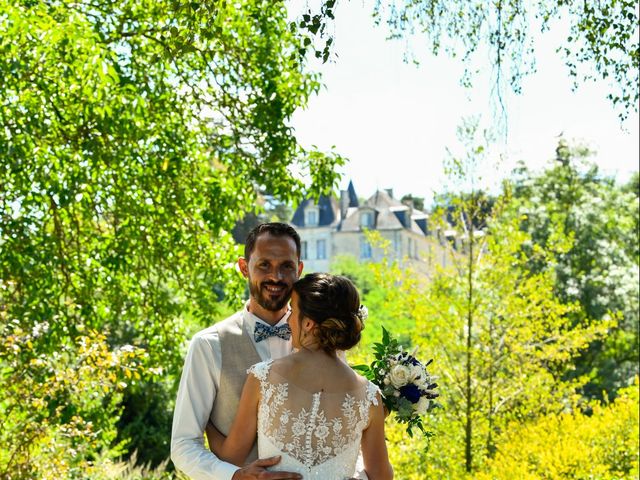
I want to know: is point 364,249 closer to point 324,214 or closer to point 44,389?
point 324,214

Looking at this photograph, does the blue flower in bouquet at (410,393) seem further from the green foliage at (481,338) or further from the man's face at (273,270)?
the green foliage at (481,338)

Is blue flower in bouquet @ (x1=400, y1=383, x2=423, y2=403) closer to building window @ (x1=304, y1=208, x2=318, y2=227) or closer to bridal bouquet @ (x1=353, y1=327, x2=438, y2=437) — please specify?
bridal bouquet @ (x1=353, y1=327, x2=438, y2=437)

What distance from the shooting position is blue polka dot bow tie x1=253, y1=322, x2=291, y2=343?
3309 mm

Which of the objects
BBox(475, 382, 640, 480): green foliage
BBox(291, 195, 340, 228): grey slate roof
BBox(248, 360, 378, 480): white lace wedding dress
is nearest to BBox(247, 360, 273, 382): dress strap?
BBox(248, 360, 378, 480): white lace wedding dress

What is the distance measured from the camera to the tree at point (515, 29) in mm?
4863

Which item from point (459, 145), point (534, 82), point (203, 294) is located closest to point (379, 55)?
point (534, 82)

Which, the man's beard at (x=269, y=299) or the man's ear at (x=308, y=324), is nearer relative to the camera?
the man's ear at (x=308, y=324)

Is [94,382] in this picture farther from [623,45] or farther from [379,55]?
[623,45]

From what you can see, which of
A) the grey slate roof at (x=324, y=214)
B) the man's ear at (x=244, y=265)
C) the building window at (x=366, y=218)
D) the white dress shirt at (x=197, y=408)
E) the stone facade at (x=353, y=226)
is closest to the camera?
the white dress shirt at (x=197, y=408)

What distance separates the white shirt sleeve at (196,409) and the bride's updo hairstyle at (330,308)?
41 cm

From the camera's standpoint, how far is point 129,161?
28.5 ft

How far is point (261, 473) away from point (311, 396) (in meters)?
0.28

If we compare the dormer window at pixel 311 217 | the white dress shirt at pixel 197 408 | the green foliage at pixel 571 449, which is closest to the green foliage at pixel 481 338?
the green foliage at pixel 571 449

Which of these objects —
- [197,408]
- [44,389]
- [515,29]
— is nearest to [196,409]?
[197,408]
